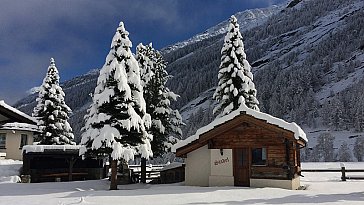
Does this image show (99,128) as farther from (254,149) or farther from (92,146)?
(254,149)

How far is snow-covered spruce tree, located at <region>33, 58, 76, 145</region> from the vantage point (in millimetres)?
39281

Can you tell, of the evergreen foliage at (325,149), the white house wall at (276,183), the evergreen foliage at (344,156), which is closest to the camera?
the white house wall at (276,183)

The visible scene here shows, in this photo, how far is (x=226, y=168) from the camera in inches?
971

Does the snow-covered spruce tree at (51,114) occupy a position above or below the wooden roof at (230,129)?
above

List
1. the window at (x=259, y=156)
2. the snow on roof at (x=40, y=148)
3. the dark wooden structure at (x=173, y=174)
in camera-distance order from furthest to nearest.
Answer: the dark wooden structure at (x=173, y=174) < the snow on roof at (x=40, y=148) < the window at (x=259, y=156)

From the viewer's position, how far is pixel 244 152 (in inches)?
967

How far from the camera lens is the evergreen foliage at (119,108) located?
23.0m

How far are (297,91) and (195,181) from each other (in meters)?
130

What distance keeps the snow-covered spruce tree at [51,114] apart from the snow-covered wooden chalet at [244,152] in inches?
769

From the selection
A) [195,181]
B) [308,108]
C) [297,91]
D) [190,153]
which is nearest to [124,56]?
[190,153]

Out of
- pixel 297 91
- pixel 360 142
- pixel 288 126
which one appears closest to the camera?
pixel 288 126

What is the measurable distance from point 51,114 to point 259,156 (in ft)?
82.7

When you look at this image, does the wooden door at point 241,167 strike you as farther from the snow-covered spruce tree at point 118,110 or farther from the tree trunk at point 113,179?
the tree trunk at point 113,179

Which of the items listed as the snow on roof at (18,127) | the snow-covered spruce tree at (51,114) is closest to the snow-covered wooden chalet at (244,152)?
the snow-covered spruce tree at (51,114)
